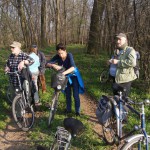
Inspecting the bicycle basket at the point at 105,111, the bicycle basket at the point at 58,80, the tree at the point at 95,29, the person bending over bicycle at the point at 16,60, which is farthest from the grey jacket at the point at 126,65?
the tree at the point at 95,29

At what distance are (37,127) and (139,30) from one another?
4.72m

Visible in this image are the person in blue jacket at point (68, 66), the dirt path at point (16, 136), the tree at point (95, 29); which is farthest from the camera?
the tree at point (95, 29)

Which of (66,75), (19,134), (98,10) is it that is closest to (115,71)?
(66,75)

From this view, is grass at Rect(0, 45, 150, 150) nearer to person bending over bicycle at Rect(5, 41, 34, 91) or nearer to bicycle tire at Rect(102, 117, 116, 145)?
bicycle tire at Rect(102, 117, 116, 145)

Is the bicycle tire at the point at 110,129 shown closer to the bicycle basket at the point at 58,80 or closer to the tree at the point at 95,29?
the bicycle basket at the point at 58,80

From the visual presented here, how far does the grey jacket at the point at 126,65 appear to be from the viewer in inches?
196

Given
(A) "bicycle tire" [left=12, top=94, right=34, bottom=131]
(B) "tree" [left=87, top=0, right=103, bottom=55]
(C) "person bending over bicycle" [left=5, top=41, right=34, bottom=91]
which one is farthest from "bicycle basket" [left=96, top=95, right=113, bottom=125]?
(B) "tree" [left=87, top=0, right=103, bottom=55]

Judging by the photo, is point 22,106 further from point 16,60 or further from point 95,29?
point 95,29

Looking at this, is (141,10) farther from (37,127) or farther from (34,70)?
(37,127)

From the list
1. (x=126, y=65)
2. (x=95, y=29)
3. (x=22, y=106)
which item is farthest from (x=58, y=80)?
(x=95, y=29)

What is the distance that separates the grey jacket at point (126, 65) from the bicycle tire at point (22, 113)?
7.14 feet

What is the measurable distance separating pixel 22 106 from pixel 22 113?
0.18m

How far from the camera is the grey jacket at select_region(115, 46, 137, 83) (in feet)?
16.3

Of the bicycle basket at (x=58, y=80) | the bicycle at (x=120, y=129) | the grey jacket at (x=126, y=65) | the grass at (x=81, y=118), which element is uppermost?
the grey jacket at (x=126, y=65)
